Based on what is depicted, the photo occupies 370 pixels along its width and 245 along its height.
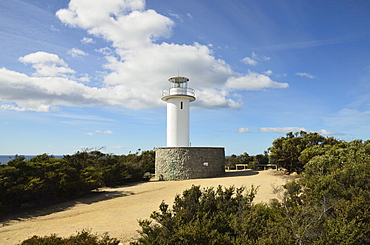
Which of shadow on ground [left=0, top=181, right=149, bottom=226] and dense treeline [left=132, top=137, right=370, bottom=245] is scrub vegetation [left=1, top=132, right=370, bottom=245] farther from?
shadow on ground [left=0, top=181, right=149, bottom=226]

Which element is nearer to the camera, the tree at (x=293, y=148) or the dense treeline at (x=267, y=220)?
the dense treeline at (x=267, y=220)

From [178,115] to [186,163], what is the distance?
14.3ft

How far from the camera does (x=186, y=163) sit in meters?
17.1

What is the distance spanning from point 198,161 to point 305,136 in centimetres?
816

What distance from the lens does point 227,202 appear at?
18.1 feet

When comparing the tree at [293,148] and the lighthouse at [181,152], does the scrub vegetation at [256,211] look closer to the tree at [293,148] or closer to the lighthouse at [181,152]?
the tree at [293,148]

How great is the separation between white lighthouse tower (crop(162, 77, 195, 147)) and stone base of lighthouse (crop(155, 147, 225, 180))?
6.29 ft

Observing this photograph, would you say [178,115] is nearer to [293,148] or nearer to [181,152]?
[181,152]

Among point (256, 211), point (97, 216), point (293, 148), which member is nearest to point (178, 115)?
point (293, 148)

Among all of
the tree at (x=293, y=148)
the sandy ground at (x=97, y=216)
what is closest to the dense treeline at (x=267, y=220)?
the sandy ground at (x=97, y=216)

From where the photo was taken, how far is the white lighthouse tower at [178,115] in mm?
19344

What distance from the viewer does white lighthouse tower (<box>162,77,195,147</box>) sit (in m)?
19.3

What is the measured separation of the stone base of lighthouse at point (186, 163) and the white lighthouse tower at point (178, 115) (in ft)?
6.29

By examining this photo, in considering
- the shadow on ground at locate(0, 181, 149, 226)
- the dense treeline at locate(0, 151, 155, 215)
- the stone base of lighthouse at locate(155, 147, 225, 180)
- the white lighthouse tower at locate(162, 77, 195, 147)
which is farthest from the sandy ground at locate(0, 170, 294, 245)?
the white lighthouse tower at locate(162, 77, 195, 147)
